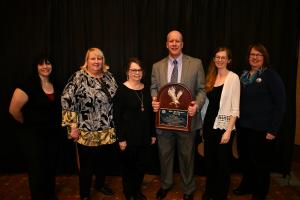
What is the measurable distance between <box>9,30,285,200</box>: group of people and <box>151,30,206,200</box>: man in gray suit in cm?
1

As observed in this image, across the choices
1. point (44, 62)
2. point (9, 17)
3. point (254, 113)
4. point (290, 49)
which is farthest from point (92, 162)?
point (290, 49)

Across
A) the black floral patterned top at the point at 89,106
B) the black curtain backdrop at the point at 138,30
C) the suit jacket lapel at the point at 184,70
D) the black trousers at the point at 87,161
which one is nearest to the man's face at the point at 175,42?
the suit jacket lapel at the point at 184,70

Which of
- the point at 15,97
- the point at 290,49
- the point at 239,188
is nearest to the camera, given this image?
the point at 15,97

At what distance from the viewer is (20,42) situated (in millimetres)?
3812

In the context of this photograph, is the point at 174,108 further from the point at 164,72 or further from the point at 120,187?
the point at 120,187

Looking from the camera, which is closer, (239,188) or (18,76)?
(239,188)

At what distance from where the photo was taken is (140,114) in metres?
2.89

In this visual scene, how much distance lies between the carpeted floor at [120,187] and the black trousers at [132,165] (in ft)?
1.32

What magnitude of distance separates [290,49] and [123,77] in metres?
2.17

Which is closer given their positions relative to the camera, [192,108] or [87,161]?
[192,108]

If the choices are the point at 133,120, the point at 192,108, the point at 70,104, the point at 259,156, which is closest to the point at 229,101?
the point at 192,108

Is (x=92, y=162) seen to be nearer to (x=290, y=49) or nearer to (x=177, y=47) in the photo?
(x=177, y=47)

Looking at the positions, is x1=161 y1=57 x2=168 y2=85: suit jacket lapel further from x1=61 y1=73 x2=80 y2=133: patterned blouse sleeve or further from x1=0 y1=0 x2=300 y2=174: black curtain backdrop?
x1=61 y1=73 x2=80 y2=133: patterned blouse sleeve

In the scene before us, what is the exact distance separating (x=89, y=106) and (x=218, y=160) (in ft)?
4.59
